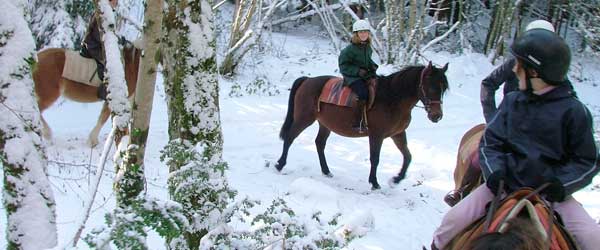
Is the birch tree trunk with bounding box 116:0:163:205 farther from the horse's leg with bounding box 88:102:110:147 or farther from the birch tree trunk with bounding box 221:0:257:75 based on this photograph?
the birch tree trunk with bounding box 221:0:257:75

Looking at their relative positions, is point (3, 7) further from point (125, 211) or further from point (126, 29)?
point (126, 29)

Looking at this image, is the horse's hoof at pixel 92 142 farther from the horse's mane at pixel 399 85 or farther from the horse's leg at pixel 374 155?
the horse's mane at pixel 399 85

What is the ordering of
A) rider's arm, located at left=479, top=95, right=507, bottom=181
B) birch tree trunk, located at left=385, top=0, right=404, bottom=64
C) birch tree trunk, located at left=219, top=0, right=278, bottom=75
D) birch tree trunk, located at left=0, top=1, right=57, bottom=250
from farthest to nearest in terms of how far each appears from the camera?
birch tree trunk, located at left=385, top=0, right=404, bottom=64, birch tree trunk, located at left=219, top=0, right=278, bottom=75, rider's arm, located at left=479, top=95, right=507, bottom=181, birch tree trunk, located at left=0, top=1, right=57, bottom=250

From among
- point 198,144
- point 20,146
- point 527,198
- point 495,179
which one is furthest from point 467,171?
point 20,146

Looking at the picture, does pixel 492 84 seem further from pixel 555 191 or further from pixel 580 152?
pixel 555 191

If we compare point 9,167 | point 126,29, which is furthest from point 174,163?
point 126,29

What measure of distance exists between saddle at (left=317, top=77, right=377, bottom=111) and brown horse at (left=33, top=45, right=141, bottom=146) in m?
2.73

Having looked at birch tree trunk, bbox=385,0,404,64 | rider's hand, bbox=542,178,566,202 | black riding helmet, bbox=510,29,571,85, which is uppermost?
birch tree trunk, bbox=385,0,404,64

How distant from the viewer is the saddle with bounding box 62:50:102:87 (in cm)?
702

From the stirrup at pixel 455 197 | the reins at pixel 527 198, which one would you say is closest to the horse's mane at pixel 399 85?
the stirrup at pixel 455 197

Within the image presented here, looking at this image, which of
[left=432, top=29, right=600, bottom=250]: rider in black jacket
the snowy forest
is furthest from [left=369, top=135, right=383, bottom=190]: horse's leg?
[left=432, top=29, right=600, bottom=250]: rider in black jacket

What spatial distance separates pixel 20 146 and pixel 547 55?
2.85 metres

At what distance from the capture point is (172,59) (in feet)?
9.53

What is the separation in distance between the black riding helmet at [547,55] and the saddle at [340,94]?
3778mm
